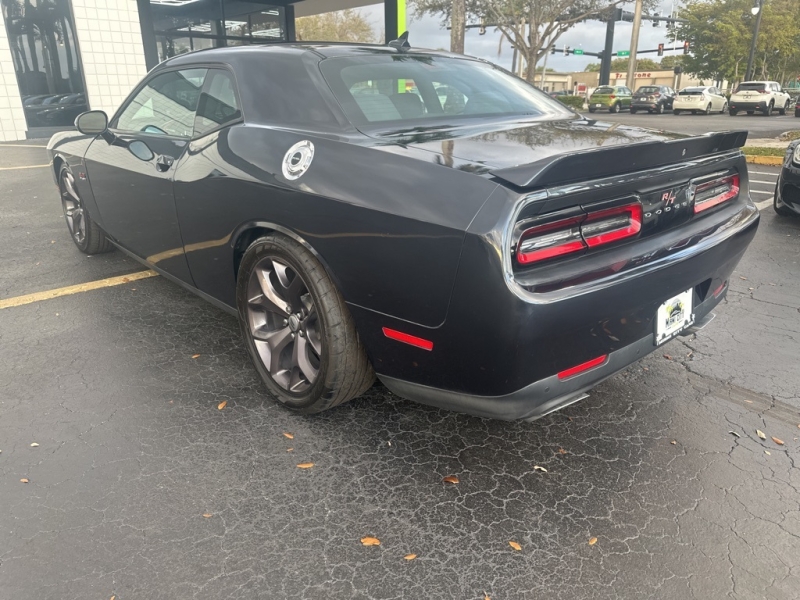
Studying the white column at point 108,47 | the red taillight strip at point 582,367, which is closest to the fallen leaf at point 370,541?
the red taillight strip at point 582,367

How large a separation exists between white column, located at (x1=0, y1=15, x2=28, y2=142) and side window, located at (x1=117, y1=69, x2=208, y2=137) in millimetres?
14109

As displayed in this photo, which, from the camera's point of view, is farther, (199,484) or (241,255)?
(241,255)

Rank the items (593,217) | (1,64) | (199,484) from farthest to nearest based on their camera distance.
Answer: (1,64)
(199,484)
(593,217)

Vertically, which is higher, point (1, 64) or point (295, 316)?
point (1, 64)

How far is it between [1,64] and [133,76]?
3115 mm

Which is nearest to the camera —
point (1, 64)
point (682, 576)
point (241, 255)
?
point (682, 576)

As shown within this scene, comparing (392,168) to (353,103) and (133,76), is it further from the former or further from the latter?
(133,76)

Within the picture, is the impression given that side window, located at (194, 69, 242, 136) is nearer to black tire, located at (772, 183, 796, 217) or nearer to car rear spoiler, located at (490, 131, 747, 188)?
car rear spoiler, located at (490, 131, 747, 188)

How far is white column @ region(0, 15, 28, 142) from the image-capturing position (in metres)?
15.0

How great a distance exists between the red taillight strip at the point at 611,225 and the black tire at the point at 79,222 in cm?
397

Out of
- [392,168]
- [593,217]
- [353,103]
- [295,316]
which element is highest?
[353,103]

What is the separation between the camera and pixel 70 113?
16.7m

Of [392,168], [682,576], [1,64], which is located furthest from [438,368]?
[1,64]

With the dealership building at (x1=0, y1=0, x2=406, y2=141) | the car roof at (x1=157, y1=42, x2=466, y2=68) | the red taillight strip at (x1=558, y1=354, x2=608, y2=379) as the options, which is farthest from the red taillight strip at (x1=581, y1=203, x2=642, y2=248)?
the dealership building at (x1=0, y1=0, x2=406, y2=141)
